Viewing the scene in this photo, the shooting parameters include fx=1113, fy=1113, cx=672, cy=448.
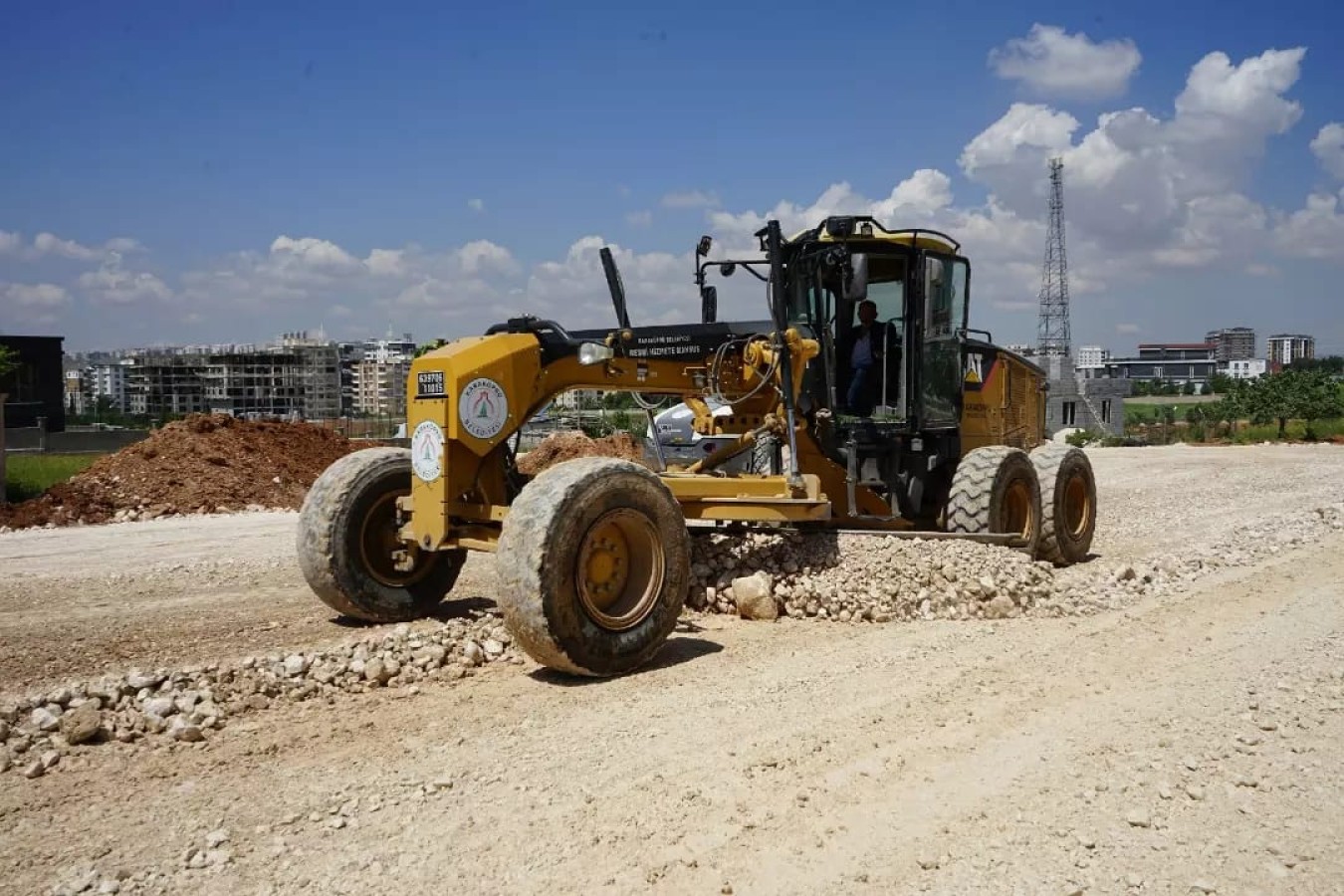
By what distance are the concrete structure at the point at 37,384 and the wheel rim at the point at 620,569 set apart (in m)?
42.6

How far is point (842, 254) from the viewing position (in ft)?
29.9

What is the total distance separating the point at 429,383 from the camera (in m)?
7.00

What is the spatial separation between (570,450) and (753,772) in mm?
18699

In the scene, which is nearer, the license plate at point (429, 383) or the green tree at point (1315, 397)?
the license plate at point (429, 383)

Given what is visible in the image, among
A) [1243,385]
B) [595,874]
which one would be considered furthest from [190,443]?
[1243,385]

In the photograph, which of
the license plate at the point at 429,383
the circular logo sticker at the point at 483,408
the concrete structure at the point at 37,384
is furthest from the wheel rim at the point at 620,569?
the concrete structure at the point at 37,384

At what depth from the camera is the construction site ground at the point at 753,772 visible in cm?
379

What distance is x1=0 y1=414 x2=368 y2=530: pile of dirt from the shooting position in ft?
55.8

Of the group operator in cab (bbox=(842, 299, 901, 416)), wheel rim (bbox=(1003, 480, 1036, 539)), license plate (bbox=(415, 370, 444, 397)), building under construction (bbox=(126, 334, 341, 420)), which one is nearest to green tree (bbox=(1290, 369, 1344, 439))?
wheel rim (bbox=(1003, 480, 1036, 539))

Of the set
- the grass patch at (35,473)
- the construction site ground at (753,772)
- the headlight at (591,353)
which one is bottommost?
the construction site ground at (753,772)

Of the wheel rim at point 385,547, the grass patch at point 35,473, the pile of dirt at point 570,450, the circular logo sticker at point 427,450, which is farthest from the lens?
the pile of dirt at point 570,450

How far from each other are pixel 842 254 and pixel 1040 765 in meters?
5.29

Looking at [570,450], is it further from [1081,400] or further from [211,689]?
[1081,400]

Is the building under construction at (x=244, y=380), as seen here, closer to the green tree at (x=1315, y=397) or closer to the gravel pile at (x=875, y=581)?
the green tree at (x=1315, y=397)
